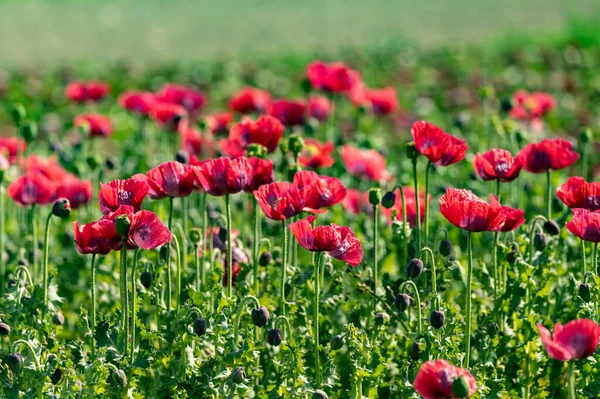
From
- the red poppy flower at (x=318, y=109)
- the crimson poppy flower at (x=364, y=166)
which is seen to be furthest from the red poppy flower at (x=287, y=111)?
the red poppy flower at (x=318, y=109)

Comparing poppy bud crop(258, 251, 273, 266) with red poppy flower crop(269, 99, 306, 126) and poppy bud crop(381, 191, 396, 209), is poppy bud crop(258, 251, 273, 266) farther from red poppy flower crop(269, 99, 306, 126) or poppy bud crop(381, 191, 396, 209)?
red poppy flower crop(269, 99, 306, 126)

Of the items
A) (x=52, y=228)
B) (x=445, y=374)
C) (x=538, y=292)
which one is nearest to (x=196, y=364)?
(x=445, y=374)

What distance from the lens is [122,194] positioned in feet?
9.02

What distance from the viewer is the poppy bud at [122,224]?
97.8 inches

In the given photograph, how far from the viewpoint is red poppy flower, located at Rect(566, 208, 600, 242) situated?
2.63m

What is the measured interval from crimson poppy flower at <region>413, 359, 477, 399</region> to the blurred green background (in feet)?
32.3

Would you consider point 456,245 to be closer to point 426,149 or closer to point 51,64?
point 426,149

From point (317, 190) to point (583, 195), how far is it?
799 mm

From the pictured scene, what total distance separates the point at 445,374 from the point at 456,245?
2.07 m

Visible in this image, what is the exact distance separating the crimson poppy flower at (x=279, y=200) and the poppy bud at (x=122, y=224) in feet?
1.41

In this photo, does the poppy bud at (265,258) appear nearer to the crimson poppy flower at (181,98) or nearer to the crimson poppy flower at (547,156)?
the crimson poppy flower at (547,156)

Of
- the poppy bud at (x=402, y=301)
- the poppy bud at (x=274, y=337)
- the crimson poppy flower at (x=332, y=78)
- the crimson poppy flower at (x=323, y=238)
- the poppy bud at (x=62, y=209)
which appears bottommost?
the poppy bud at (x=274, y=337)

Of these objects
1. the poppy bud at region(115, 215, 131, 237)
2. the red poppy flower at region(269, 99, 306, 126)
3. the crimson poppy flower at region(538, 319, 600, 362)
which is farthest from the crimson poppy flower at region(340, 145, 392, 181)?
the crimson poppy flower at region(538, 319, 600, 362)

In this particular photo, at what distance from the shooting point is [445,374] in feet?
7.13
